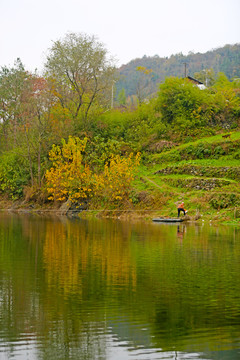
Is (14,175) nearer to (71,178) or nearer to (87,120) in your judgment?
(87,120)

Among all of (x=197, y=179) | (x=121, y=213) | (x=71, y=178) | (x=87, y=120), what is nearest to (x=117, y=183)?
(x=121, y=213)

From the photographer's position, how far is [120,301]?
12930 millimetres

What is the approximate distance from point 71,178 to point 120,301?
3752 centimetres

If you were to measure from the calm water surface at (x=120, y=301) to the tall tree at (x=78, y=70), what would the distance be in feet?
122

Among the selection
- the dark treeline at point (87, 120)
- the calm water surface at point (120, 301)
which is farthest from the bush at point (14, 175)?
the calm water surface at point (120, 301)

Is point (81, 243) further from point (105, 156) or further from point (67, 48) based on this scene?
point (67, 48)

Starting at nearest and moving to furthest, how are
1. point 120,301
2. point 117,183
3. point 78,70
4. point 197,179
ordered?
point 120,301, point 197,179, point 117,183, point 78,70

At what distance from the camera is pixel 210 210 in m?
40.3

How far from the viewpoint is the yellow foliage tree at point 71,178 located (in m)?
50.4

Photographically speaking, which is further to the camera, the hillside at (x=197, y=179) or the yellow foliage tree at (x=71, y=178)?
the yellow foliage tree at (x=71, y=178)

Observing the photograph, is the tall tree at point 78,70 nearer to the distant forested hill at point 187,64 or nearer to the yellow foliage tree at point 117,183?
the yellow foliage tree at point 117,183

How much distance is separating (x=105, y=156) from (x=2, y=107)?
20.5 m

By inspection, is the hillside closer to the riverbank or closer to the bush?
the riverbank

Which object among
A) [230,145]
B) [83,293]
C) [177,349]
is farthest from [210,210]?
[177,349]
